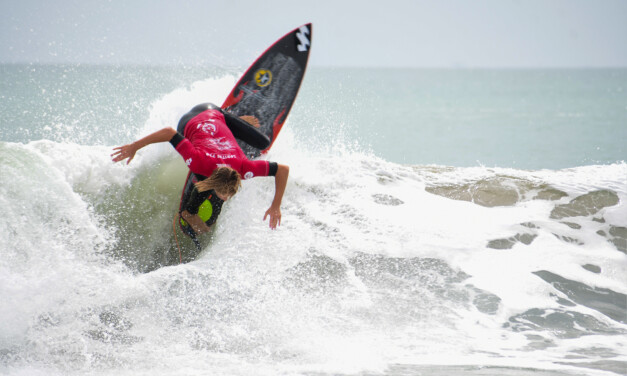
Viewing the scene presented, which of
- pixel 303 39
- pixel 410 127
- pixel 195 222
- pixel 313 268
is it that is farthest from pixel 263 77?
pixel 410 127

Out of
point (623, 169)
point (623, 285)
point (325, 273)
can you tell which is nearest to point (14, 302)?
point (325, 273)

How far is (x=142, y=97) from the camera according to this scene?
1258 inches

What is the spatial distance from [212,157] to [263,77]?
2474mm

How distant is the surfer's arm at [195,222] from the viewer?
4680 millimetres

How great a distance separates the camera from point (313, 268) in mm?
4738

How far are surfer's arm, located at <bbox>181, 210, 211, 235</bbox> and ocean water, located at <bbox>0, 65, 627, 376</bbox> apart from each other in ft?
0.75

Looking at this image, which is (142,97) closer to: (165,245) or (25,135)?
(25,135)

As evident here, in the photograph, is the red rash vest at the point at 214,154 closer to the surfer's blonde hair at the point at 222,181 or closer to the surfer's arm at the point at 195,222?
the surfer's blonde hair at the point at 222,181

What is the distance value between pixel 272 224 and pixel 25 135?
541 inches

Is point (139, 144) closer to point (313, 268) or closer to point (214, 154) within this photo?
point (214, 154)

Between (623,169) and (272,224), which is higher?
(623,169)

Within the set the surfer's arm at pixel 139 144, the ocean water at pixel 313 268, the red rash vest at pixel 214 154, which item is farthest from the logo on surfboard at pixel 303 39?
the surfer's arm at pixel 139 144

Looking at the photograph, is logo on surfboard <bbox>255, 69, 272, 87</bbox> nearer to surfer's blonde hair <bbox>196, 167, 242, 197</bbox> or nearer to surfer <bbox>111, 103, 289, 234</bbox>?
surfer <bbox>111, 103, 289, 234</bbox>

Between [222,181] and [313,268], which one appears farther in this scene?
[313,268]
